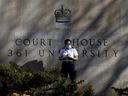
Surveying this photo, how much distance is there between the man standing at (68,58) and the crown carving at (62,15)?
3.22ft

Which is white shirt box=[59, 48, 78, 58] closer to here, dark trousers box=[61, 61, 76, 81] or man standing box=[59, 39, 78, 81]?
man standing box=[59, 39, 78, 81]

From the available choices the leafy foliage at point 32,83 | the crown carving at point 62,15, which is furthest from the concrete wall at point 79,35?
the leafy foliage at point 32,83

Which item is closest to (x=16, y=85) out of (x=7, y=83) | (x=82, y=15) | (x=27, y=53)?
(x=7, y=83)

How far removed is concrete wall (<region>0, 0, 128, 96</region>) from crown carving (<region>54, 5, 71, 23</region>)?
0.12 metres

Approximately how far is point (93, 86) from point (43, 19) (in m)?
2.49

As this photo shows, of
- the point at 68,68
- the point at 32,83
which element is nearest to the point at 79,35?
the point at 68,68

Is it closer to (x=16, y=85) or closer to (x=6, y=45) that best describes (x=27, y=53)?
(x=6, y=45)

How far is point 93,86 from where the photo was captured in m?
17.2

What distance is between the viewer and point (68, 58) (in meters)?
16.4

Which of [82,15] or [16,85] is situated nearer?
[16,85]

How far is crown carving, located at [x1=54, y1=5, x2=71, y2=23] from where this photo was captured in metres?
17.3

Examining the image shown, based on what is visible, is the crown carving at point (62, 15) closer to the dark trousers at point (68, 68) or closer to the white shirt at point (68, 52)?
the white shirt at point (68, 52)

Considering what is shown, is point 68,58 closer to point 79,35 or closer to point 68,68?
point 68,68

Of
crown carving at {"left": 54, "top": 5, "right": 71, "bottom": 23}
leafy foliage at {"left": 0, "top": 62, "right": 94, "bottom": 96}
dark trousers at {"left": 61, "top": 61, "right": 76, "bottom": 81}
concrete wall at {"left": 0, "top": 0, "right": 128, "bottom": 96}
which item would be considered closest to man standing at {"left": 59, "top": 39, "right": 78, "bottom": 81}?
dark trousers at {"left": 61, "top": 61, "right": 76, "bottom": 81}
